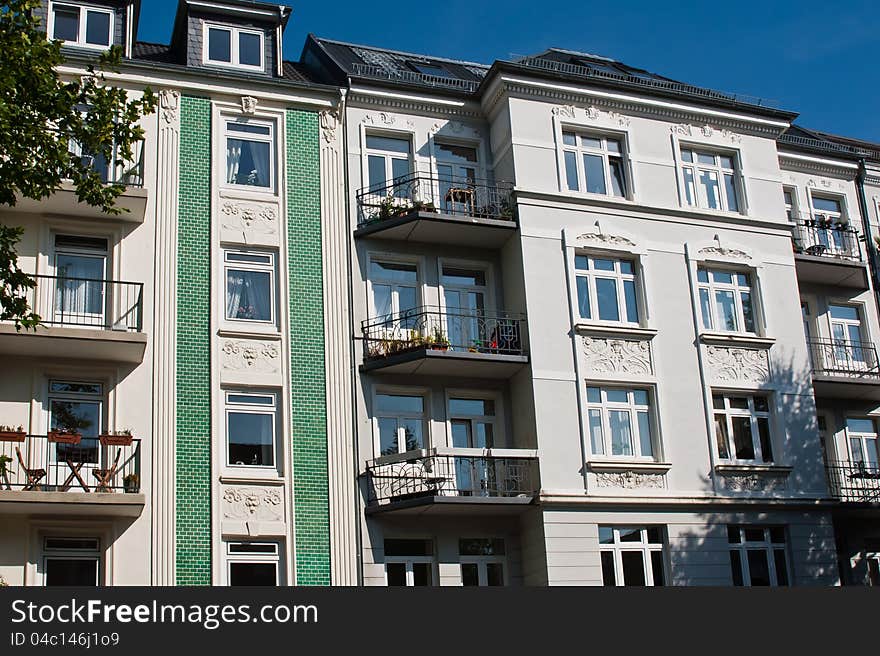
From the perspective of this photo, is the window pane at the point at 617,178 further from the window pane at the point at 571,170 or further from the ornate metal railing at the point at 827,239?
the ornate metal railing at the point at 827,239

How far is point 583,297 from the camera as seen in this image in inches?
949

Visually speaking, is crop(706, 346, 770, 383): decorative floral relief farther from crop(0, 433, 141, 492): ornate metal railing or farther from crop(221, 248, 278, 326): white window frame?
crop(0, 433, 141, 492): ornate metal railing

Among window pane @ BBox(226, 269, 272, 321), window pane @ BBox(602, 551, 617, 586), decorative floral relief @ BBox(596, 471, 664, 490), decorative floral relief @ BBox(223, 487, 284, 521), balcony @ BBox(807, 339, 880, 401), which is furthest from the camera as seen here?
balcony @ BBox(807, 339, 880, 401)

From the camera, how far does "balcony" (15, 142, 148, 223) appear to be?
21422 millimetres

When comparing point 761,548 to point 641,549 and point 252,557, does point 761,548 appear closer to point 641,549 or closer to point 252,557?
point 641,549

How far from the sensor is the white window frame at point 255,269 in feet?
73.5

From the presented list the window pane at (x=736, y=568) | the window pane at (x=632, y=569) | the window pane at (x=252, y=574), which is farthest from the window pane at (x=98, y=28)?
the window pane at (x=736, y=568)

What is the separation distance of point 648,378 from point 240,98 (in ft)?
32.6

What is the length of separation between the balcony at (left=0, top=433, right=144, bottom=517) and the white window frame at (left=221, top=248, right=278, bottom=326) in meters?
3.24

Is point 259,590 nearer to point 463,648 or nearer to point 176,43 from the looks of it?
point 463,648

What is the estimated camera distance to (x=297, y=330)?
22.5 m

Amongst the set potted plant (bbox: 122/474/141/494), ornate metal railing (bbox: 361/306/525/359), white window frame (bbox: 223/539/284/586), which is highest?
ornate metal railing (bbox: 361/306/525/359)

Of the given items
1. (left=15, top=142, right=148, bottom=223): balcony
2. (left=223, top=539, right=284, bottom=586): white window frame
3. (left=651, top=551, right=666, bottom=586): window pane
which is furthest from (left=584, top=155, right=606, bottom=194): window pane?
(left=223, top=539, right=284, bottom=586): white window frame

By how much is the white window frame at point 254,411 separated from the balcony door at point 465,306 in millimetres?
3670
